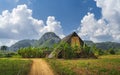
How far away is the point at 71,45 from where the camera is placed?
8456 centimetres

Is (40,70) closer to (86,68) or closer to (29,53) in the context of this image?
(86,68)

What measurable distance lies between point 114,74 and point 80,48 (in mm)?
53240

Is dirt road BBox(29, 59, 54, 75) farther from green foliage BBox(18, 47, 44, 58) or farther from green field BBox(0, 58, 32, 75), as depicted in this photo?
green foliage BBox(18, 47, 44, 58)

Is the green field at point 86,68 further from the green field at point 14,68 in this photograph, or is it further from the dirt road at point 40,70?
the green field at point 14,68

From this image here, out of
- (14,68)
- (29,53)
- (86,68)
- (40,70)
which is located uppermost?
(29,53)

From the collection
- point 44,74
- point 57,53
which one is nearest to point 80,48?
point 57,53

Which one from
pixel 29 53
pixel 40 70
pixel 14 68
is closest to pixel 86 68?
pixel 40 70

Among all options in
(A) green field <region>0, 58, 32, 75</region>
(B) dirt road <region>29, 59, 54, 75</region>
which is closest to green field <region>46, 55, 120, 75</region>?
(B) dirt road <region>29, 59, 54, 75</region>

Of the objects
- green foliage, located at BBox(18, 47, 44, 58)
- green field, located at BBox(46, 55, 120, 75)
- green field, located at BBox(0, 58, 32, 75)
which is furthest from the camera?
green foliage, located at BBox(18, 47, 44, 58)

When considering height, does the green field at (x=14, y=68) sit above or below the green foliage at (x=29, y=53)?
below

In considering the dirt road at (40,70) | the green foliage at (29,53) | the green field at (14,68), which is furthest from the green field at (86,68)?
the green foliage at (29,53)

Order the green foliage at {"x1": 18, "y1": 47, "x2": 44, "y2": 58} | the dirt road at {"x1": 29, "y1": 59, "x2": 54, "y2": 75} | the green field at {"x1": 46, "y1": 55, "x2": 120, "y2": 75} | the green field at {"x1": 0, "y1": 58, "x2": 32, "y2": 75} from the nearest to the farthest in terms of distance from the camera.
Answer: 1. the green field at {"x1": 46, "y1": 55, "x2": 120, "y2": 75}
2. the dirt road at {"x1": 29, "y1": 59, "x2": 54, "y2": 75}
3. the green field at {"x1": 0, "y1": 58, "x2": 32, "y2": 75}
4. the green foliage at {"x1": 18, "y1": 47, "x2": 44, "y2": 58}

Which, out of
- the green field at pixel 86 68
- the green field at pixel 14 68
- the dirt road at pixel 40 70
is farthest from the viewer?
the green field at pixel 14 68

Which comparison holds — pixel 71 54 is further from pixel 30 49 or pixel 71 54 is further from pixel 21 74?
pixel 21 74
